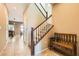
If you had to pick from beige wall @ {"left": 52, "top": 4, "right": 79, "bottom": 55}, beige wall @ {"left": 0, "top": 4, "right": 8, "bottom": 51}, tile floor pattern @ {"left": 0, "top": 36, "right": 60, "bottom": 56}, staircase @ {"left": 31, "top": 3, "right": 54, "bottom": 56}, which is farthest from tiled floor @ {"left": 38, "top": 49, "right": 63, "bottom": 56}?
beige wall @ {"left": 0, "top": 4, "right": 8, "bottom": 51}

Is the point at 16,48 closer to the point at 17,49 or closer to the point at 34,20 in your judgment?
the point at 17,49

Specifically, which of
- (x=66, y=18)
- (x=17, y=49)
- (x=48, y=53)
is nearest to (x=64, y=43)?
(x=48, y=53)

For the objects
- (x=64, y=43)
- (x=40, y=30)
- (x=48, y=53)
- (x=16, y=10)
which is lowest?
(x=48, y=53)

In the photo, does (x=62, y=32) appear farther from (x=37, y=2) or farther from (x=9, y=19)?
(x=9, y=19)

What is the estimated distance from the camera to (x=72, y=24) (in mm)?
2926

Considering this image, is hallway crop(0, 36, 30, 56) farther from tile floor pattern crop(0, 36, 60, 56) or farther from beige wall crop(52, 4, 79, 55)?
beige wall crop(52, 4, 79, 55)

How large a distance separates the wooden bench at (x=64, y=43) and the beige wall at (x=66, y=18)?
0.27ft

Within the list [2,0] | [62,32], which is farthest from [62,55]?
[2,0]

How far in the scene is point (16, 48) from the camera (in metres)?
2.99

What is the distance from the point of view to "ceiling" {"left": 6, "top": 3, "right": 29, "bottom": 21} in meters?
2.94

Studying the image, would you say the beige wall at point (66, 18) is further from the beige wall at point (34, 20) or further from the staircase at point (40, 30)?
the beige wall at point (34, 20)

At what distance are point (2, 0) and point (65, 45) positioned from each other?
125 centimetres

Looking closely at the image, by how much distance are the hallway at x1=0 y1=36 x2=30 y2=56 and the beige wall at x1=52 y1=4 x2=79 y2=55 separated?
23.5 inches

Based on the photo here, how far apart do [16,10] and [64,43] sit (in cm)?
97
